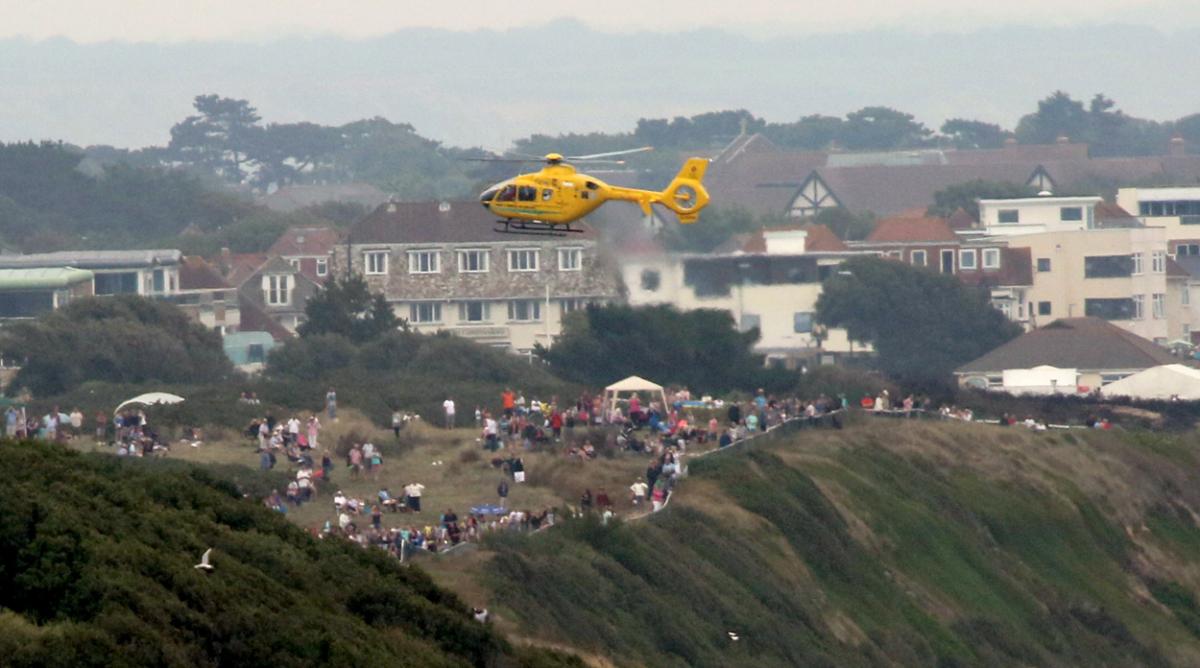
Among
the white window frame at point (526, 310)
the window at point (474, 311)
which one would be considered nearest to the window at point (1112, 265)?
the white window frame at point (526, 310)

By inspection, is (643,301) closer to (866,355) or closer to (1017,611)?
(1017,611)

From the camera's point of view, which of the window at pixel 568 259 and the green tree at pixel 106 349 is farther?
the window at pixel 568 259

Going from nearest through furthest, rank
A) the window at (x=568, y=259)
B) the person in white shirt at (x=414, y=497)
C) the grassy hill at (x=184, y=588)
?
the grassy hill at (x=184, y=588) < the person in white shirt at (x=414, y=497) < the window at (x=568, y=259)

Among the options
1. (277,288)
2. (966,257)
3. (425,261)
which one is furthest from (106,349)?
(966,257)

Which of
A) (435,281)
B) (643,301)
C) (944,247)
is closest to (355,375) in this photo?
(643,301)

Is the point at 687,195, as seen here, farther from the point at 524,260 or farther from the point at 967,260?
the point at 967,260

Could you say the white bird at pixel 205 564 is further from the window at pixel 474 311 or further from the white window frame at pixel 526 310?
the window at pixel 474 311
